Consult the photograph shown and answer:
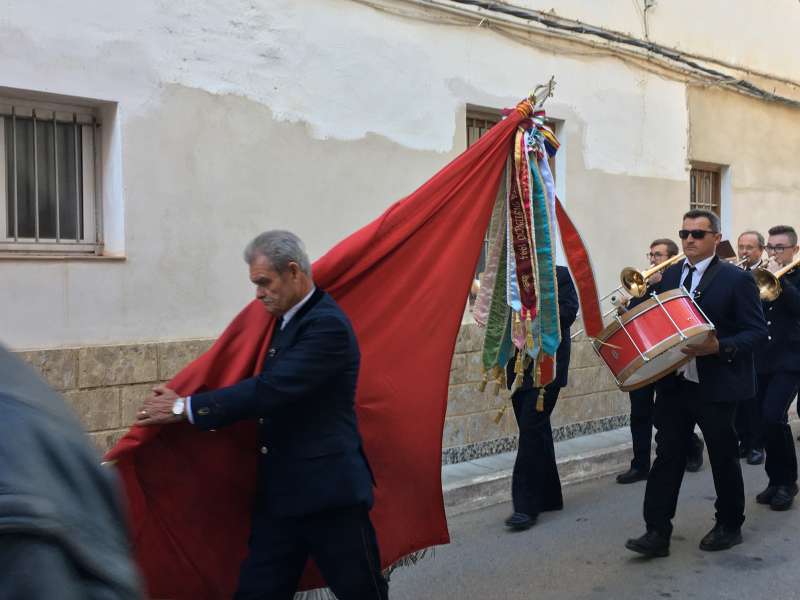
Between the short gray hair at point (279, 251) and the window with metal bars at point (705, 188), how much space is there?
26.9 ft

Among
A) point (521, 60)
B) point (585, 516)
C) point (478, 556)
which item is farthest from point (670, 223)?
point (478, 556)

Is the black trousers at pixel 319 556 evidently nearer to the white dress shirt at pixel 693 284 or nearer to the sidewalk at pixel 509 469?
the white dress shirt at pixel 693 284

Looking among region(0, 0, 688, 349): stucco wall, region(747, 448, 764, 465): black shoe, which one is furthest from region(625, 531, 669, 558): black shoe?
region(0, 0, 688, 349): stucco wall

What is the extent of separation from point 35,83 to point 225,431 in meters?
3.11

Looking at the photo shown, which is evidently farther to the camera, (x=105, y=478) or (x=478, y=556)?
(x=478, y=556)

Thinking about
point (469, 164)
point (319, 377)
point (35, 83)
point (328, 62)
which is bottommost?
point (319, 377)

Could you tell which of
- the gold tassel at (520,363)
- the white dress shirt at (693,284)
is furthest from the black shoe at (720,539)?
the gold tassel at (520,363)

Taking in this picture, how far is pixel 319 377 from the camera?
3088 mm

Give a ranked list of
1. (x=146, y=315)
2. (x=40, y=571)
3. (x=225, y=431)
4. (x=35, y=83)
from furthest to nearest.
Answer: (x=146, y=315) → (x=35, y=83) → (x=225, y=431) → (x=40, y=571)

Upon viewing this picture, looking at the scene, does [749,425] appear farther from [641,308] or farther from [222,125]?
[222,125]

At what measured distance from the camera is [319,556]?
10.2ft

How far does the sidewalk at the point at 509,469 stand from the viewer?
6613 millimetres

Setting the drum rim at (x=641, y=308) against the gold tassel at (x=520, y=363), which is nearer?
the gold tassel at (x=520, y=363)

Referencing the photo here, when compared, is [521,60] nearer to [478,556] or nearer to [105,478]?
[478,556]
